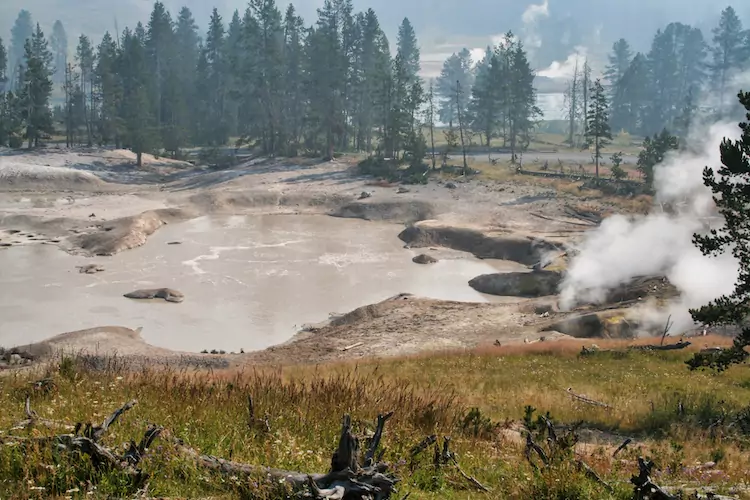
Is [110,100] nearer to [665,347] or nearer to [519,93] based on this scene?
[519,93]

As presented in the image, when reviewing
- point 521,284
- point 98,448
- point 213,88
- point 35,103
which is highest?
point 213,88

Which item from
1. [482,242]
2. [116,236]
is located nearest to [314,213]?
[482,242]

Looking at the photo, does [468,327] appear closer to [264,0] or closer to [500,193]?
[500,193]

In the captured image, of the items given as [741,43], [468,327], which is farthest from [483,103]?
[468,327]

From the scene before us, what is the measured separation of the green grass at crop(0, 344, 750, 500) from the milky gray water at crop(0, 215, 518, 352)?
19.9m

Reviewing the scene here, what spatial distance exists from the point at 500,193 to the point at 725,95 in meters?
83.6

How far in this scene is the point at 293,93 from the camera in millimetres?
100125

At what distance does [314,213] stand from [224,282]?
2683cm

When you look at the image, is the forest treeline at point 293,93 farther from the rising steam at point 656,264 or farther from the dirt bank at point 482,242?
the rising steam at point 656,264

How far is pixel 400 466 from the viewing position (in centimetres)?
743

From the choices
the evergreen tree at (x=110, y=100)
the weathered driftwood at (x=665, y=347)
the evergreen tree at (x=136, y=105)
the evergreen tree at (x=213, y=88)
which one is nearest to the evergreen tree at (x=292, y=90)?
the evergreen tree at (x=213, y=88)

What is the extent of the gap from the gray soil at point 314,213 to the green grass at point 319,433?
1459cm

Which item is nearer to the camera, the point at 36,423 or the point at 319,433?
the point at 36,423

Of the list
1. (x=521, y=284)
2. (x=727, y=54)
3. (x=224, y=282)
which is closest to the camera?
(x=521, y=284)
